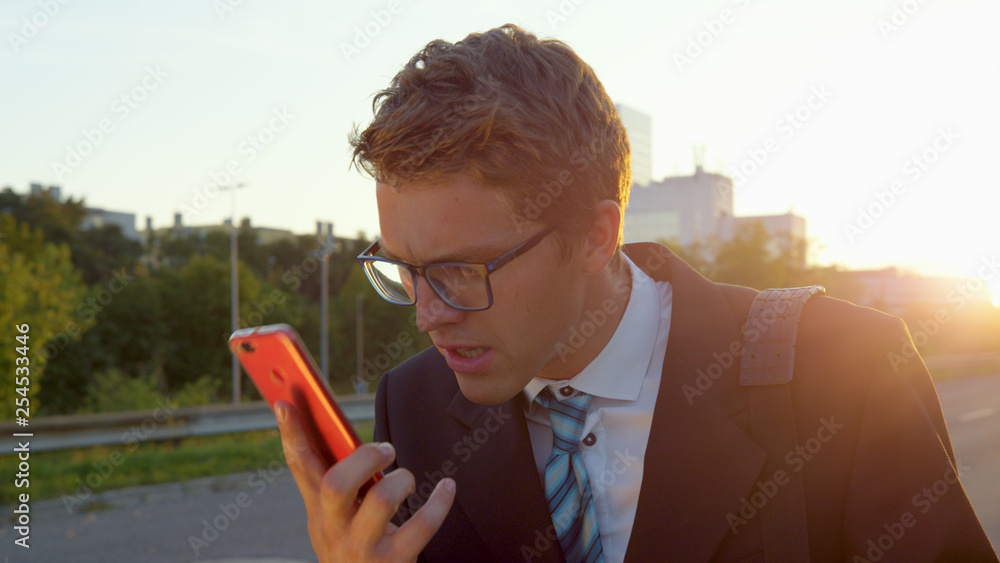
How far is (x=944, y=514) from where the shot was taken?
61.0 inches

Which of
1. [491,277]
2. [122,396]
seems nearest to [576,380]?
[491,277]

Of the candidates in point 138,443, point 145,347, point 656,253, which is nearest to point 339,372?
point 145,347

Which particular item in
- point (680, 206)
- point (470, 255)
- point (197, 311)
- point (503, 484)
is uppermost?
point (680, 206)

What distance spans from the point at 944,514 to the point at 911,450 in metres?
0.13

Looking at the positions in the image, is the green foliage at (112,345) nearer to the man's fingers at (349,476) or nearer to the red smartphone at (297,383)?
the red smartphone at (297,383)

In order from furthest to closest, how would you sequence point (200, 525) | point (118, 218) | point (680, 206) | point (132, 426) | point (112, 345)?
point (118, 218), point (680, 206), point (112, 345), point (132, 426), point (200, 525)

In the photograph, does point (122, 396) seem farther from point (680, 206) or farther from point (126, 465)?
point (680, 206)

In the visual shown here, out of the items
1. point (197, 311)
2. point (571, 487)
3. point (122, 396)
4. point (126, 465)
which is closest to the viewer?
point (571, 487)

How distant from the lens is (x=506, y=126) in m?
1.81

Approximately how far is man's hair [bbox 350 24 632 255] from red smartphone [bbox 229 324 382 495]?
55 centimetres

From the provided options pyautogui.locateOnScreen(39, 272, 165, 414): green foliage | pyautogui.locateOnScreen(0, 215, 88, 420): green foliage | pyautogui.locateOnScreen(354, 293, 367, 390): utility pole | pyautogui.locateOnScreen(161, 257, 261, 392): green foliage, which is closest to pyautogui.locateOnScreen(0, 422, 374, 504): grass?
pyautogui.locateOnScreen(0, 215, 88, 420): green foliage

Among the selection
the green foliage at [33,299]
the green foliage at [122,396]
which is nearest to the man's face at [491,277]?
the green foliage at [33,299]

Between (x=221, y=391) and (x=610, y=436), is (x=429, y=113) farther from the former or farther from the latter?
(x=221, y=391)

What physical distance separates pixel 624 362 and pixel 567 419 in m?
0.20
